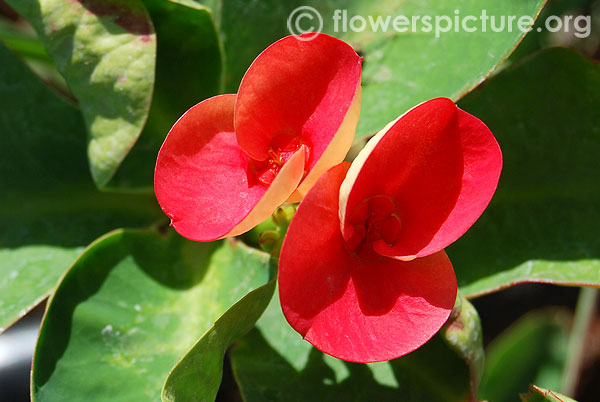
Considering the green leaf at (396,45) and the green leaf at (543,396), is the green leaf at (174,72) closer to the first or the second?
the green leaf at (396,45)

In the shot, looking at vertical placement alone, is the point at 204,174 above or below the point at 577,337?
above

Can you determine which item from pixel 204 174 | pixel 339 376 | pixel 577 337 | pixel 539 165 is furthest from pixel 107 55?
pixel 577 337

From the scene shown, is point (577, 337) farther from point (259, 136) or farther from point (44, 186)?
point (44, 186)

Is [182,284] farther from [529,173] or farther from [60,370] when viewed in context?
[529,173]

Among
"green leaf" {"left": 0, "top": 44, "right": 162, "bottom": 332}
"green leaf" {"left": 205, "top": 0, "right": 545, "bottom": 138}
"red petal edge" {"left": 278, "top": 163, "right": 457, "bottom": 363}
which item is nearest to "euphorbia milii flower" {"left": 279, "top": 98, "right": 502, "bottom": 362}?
"red petal edge" {"left": 278, "top": 163, "right": 457, "bottom": 363}

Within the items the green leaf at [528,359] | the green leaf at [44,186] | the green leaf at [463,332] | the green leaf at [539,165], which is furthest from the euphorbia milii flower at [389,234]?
the green leaf at [528,359]

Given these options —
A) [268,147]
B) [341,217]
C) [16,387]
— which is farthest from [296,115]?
[16,387]
